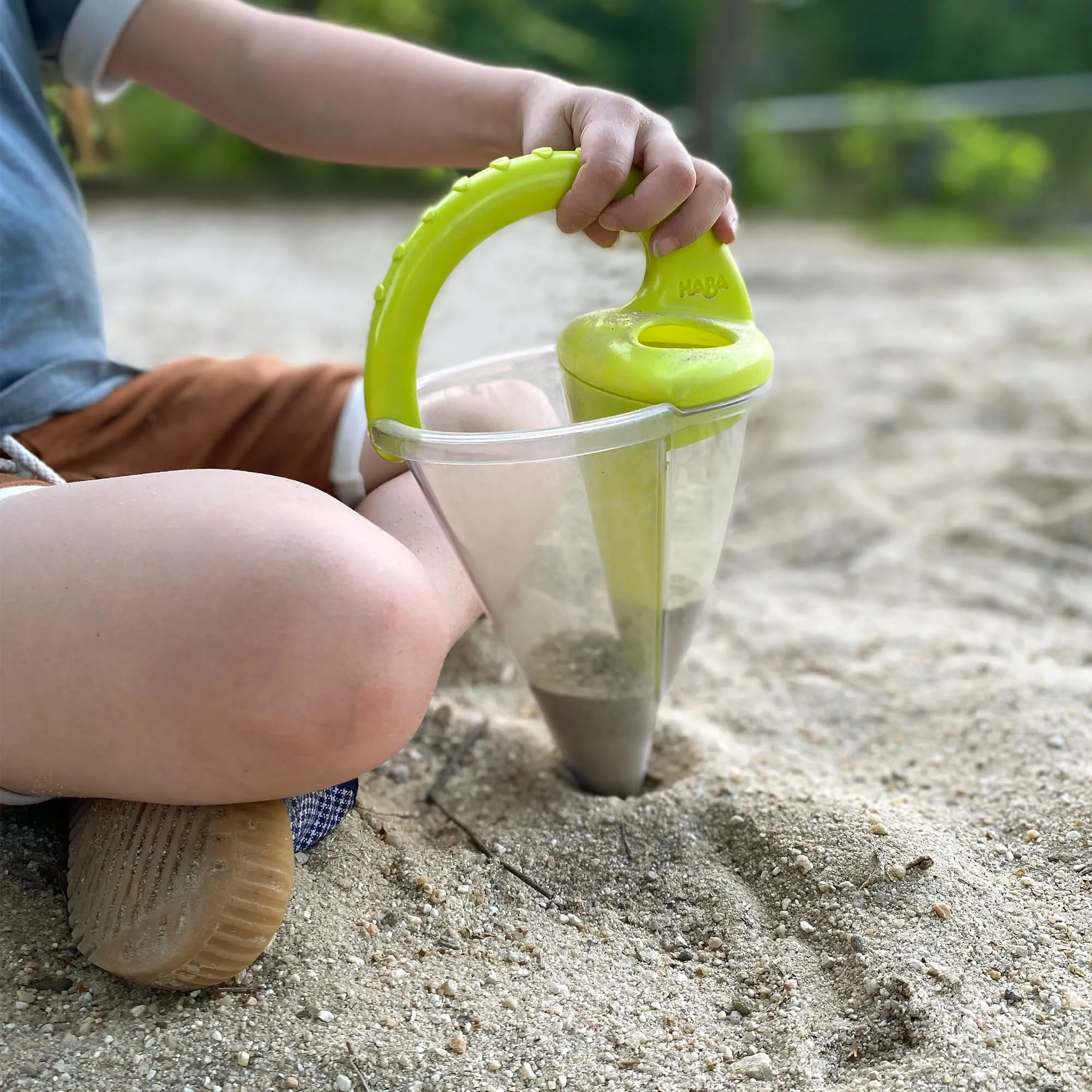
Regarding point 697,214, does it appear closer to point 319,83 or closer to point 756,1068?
point 319,83

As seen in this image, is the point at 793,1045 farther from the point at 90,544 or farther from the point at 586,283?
the point at 586,283

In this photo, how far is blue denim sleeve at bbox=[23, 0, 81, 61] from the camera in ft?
2.88

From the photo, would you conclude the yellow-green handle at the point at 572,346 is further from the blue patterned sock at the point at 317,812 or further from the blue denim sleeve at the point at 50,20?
the blue denim sleeve at the point at 50,20

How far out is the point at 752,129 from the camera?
4.49 meters

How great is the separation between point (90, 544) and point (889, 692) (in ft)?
2.28

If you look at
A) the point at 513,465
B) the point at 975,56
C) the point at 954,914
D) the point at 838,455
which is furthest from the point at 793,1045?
the point at 975,56

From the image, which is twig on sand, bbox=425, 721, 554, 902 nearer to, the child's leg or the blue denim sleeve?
the child's leg

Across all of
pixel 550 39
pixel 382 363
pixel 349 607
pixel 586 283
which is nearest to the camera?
pixel 349 607

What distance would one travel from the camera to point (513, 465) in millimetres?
663

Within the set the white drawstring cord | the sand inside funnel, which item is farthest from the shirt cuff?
the sand inside funnel

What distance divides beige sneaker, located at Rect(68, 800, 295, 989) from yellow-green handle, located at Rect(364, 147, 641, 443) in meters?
0.25

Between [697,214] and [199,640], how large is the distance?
41cm

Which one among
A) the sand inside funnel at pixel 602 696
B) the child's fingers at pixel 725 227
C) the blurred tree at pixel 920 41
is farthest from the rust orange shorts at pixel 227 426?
the blurred tree at pixel 920 41

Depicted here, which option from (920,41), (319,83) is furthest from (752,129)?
(319,83)
